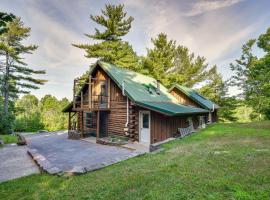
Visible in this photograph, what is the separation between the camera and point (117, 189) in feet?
15.5

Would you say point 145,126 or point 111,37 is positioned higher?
point 111,37

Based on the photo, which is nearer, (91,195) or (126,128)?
(91,195)

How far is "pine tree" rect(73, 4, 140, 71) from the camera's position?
80.7ft

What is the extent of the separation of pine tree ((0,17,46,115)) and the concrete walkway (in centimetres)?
1556

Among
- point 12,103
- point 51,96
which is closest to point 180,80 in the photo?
point 12,103

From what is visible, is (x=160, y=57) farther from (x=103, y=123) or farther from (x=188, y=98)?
(x=103, y=123)

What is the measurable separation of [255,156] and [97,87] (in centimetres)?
1246

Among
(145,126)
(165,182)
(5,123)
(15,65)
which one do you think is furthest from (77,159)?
(15,65)

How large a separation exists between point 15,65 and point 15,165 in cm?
1985

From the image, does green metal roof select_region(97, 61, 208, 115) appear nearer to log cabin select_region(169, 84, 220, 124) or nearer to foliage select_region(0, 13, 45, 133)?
log cabin select_region(169, 84, 220, 124)

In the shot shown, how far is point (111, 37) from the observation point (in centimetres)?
2591

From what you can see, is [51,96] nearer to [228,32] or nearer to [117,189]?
[228,32]

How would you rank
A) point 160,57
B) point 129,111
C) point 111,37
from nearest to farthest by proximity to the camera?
1. point 129,111
2. point 111,37
3. point 160,57

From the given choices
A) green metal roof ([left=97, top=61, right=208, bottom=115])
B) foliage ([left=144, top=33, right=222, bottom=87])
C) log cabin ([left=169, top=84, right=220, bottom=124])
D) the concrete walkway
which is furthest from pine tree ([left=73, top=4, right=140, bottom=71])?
the concrete walkway
